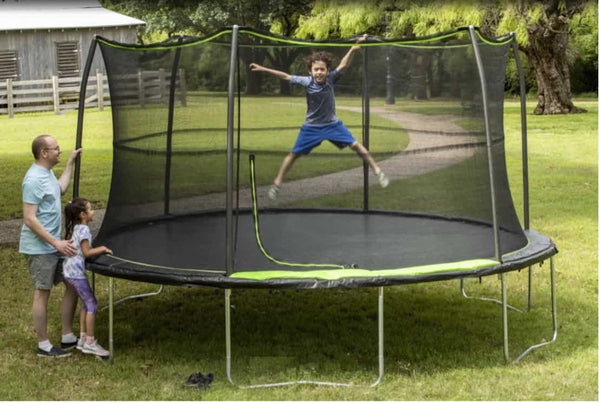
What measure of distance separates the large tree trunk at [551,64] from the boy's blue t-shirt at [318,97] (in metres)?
16.7

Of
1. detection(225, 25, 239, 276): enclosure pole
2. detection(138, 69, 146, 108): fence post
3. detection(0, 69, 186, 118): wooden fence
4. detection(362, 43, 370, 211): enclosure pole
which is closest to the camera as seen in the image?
detection(225, 25, 239, 276): enclosure pole

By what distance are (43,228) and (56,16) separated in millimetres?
22013

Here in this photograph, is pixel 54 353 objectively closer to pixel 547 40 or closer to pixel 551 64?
pixel 547 40

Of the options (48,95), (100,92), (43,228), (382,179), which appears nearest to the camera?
(43,228)

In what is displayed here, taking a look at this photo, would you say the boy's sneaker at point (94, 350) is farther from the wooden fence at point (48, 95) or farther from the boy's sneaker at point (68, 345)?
Answer: the wooden fence at point (48, 95)

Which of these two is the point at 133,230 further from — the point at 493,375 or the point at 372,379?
the point at 493,375

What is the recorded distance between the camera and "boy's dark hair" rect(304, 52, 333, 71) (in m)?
5.88

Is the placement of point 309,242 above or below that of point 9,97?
below

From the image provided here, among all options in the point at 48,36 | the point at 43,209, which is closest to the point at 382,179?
the point at 43,209

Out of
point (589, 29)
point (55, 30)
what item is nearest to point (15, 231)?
point (55, 30)

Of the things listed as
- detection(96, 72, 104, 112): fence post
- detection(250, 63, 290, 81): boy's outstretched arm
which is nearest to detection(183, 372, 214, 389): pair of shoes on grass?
detection(250, 63, 290, 81): boy's outstretched arm

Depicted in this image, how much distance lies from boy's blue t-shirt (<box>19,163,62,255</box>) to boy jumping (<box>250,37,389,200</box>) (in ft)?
4.02

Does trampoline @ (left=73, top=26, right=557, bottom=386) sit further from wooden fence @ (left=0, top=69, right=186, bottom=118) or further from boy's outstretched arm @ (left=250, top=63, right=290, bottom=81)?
wooden fence @ (left=0, top=69, right=186, bottom=118)

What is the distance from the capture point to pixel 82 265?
5.58 m
